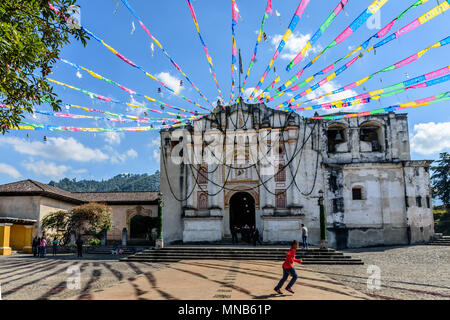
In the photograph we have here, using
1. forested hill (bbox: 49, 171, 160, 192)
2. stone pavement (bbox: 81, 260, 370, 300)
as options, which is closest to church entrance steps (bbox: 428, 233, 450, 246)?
stone pavement (bbox: 81, 260, 370, 300)

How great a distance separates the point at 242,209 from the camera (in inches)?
1173

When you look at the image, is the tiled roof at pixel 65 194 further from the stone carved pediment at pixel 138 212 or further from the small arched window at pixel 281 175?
the small arched window at pixel 281 175

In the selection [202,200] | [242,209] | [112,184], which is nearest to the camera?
[202,200]

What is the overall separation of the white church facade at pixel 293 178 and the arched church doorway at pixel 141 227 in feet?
29.7

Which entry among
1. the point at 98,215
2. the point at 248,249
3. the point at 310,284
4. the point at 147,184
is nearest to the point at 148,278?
the point at 310,284

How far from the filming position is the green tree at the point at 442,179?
44128 millimetres

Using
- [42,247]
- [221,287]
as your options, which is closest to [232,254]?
[221,287]

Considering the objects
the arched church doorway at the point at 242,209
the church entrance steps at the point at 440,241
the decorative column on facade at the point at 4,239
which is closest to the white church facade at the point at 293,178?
the arched church doorway at the point at 242,209

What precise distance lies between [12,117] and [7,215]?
2642 cm

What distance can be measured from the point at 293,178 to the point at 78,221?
61.6ft

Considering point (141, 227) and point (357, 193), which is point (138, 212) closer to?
point (141, 227)

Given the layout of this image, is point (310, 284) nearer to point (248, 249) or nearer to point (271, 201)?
point (248, 249)

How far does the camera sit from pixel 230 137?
28047mm

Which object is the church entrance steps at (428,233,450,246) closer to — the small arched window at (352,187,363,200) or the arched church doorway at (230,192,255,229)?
the small arched window at (352,187,363,200)
